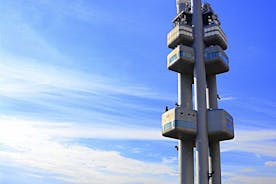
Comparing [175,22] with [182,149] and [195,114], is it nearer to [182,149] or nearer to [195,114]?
[195,114]

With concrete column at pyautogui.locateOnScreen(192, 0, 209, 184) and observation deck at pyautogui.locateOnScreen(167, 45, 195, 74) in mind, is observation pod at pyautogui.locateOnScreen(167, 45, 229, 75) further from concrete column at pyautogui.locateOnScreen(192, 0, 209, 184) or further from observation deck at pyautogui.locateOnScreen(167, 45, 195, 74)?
concrete column at pyautogui.locateOnScreen(192, 0, 209, 184)

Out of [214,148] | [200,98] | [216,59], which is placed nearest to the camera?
[200,98]

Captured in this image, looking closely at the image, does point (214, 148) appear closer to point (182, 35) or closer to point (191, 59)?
point (191, 59)

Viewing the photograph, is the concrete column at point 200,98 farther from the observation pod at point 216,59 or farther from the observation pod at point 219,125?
the observation pod at point 216,59

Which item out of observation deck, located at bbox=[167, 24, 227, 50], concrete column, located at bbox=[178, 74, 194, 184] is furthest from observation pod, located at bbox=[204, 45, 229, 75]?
concrete column, located at bbox=[178, 74, 194, 184]

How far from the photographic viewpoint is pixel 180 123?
57.5 m

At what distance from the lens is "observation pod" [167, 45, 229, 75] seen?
61969 millimetres

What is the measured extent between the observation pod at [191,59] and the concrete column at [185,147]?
2290mm

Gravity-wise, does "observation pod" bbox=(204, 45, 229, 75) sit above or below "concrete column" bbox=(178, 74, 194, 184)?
above

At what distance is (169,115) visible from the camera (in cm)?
5925

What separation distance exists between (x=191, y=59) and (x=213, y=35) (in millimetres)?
5956

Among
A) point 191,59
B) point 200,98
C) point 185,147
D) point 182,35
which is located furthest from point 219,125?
point 182,35

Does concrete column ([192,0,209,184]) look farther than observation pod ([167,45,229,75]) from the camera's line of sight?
No

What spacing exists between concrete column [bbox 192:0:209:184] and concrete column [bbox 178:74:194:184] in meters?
2.51
